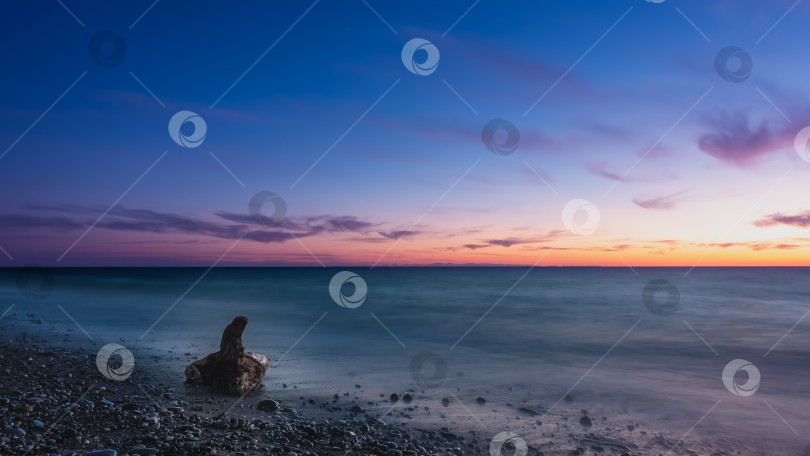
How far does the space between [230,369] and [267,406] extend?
5.04 ft

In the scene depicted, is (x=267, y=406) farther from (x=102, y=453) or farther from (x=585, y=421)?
(x=585, y=421)

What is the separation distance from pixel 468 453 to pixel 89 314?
87.6 ft

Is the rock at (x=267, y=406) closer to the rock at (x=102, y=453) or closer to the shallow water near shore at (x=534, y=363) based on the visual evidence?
the shallow water near shore at (x=534, y=363)

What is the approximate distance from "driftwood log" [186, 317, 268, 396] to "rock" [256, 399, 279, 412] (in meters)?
0.91

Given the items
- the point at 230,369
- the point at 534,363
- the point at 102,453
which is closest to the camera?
the point at 102,453

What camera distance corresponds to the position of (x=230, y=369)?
991cm

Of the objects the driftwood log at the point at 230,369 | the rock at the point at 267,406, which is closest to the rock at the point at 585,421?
the rock at the point at 267,406

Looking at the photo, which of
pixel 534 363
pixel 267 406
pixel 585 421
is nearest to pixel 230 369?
pixel 267 406

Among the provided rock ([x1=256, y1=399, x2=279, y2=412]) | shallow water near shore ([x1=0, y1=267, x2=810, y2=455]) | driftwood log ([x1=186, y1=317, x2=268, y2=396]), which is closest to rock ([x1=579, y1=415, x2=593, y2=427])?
shallow water near shore ([x1=0, y1=267, x2=810, y2=455])

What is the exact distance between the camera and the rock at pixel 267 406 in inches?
345

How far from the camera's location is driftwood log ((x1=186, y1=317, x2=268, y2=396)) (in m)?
9.77

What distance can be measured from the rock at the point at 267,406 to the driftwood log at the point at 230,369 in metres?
0.91

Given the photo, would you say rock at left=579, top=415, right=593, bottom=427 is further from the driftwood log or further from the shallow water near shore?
the driftwood log

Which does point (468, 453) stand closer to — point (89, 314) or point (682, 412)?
point (682, 412)
